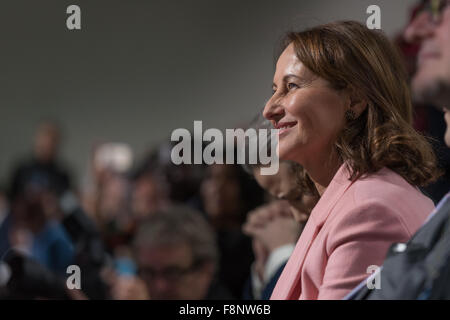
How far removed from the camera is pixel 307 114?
1108mm

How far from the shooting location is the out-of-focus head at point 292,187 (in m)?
1.45

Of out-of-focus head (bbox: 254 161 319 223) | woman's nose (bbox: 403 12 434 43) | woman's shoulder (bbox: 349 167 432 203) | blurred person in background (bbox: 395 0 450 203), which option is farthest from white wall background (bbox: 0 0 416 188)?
woman's shoulder (bbox: 349 167 432 203)

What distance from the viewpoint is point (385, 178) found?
1007 millimetres

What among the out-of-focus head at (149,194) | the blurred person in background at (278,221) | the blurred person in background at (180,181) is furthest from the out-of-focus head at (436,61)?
the out-of-focus head at (149,194)

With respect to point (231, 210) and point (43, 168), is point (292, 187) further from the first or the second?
point (43, 168)

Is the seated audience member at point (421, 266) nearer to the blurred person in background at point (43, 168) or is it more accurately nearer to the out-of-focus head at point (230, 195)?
the out-of-focus head at point (230, 195)

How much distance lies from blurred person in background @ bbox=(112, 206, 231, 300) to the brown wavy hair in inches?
38.2

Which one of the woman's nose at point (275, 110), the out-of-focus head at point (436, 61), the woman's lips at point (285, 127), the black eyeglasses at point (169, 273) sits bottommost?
the black eyeglasses at point (169, 273)

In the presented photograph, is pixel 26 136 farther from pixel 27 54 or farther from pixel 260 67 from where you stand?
pixel 260 67

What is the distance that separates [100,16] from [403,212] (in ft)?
9.18

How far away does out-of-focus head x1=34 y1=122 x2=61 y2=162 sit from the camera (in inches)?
157

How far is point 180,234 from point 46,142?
7.37ft

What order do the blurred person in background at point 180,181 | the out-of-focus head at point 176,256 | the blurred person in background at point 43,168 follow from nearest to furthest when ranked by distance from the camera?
the out-of-focus head at point 176,256 → the blurred person in background at point 180,181 → the blurred person in background at point 43,168

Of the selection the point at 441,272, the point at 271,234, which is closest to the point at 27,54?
the point at 271,234
